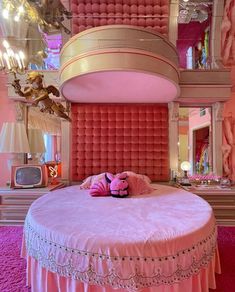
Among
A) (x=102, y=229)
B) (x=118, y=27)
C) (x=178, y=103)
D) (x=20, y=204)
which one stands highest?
(x=118, y=27)

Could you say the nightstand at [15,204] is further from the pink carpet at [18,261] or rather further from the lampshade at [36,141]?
the lampshade at [36,141]

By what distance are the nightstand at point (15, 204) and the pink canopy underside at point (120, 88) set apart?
161 cm

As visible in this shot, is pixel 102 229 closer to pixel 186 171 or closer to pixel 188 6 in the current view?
pixel 186 171

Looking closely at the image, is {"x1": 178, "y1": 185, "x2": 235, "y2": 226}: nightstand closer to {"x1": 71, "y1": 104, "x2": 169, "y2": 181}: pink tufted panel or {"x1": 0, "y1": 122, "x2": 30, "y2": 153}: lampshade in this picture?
{"x1": 71, "y1": 104, "x2": 169, "y2": 181}: pink tufted panel

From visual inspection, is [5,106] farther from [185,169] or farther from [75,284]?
[75,284]

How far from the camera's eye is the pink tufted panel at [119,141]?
400cm

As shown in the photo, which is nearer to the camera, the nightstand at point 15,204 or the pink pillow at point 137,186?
the pink pillow at point 137,186

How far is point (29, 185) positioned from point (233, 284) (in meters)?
2.86

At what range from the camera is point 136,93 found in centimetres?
351

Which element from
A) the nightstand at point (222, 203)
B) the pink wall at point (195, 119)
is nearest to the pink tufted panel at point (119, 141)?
the pink wall at point (195, 119)

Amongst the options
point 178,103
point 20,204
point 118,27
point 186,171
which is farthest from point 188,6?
point 20,204

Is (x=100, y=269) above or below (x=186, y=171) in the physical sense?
below

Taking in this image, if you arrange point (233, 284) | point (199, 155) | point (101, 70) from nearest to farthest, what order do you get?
1. point (233, 284)
2. point (101, 70)
3. point (199, 155)

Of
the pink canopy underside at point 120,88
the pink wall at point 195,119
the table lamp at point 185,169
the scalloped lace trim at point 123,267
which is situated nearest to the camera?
the scalloped lace trim at point 123,267
